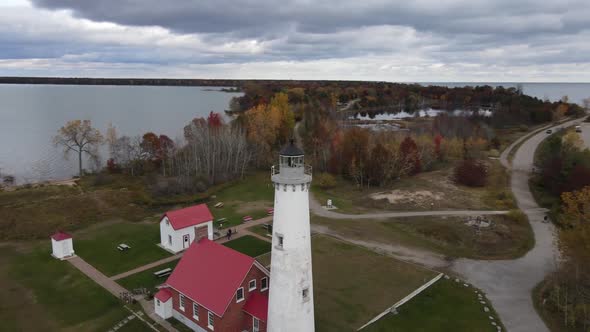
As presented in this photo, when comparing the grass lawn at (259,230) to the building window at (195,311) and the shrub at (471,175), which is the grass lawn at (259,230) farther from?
the shrub at (471,175)

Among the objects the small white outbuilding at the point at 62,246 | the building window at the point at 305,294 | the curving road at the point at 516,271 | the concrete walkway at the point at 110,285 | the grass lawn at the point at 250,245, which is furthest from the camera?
the grass lawn at the point at 250,245

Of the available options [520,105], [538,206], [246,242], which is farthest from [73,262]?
[520,105]

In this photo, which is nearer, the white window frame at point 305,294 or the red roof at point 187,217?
the white window frame at point 305,294

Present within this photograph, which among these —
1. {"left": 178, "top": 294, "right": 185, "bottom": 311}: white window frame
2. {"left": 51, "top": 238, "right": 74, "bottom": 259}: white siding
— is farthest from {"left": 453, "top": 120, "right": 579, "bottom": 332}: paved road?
{"left": 51, "top": 238, "right": 74, "bottom": 259}: white siding

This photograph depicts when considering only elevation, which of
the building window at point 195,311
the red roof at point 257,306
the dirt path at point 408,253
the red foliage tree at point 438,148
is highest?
the red foliage tree at point 438,148

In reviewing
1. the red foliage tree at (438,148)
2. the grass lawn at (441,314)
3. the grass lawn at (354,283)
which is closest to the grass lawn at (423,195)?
the red foliage tree at (438,148)

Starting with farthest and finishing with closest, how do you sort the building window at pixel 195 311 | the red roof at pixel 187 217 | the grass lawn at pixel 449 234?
the grass lawn at pixel 449 234 < the red roof at pixel 187 217 < the building window at pixel 195 311
